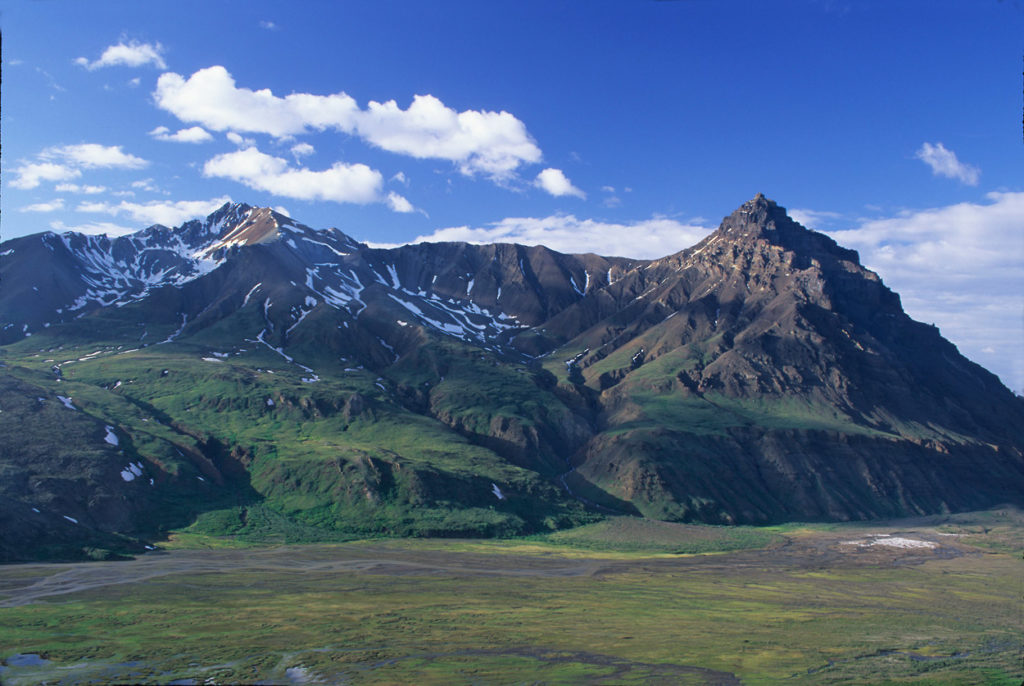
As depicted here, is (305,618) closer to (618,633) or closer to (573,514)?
(618,633)

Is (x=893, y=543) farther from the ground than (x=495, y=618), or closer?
closer

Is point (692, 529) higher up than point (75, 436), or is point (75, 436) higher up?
point (75, 436)

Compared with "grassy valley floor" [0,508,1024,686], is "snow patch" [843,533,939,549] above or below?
below

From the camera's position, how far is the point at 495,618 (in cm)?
8344

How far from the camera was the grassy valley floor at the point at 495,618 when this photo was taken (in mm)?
61781

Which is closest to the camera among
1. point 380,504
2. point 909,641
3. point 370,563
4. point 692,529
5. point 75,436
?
point 909,641

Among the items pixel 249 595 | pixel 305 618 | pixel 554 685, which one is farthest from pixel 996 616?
pixel 249 595

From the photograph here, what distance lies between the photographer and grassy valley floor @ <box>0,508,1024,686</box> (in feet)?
203

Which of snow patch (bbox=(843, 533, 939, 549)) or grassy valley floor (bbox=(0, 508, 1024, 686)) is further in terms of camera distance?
snow patch (bbox=(843, 533, 939, 549))

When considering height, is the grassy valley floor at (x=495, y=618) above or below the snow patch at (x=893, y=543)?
above

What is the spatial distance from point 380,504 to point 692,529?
8492 cm

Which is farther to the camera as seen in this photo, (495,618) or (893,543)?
(893,543)

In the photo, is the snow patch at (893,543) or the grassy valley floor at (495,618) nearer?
the grassy valley floor at (495,618)

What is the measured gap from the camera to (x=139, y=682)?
55906 mm
